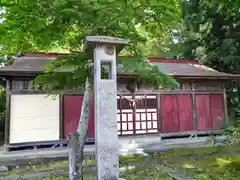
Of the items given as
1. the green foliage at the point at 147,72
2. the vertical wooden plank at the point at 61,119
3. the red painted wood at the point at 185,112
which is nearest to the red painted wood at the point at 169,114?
the red painted wood at the point at 185,112

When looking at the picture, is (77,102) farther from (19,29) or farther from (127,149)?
(19,29)

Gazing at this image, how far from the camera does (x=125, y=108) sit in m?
9.95

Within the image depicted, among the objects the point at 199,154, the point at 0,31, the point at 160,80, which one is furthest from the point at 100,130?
the point at 199,154

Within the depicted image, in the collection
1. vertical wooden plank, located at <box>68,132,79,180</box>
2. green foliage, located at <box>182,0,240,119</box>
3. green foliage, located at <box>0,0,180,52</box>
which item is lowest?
vertical wooden plank, located at <box>68,132,79,180</box>

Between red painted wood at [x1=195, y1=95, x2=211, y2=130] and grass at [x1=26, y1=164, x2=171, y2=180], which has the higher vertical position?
red painted wood at [x1=195, y1=95, x2=211, y2=130]

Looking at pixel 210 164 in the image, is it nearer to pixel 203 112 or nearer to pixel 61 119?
pixel 203 112

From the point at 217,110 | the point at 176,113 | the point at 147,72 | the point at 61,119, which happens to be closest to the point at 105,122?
the point at 147,72

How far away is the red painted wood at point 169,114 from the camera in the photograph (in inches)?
403

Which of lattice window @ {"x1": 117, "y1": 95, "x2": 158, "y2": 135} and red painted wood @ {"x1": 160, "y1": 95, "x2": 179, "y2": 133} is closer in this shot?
lattice window @ {"x1": 117, "y1": 95, "x2": 158, "y2": 135}

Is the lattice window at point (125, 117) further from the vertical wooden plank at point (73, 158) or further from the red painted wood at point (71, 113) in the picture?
the vertical wooden plank at point (73, 158)

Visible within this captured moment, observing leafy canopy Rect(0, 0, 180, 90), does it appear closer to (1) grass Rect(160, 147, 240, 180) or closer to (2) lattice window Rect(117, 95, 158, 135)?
(1) grass Rect(160, 147, 240, 180)

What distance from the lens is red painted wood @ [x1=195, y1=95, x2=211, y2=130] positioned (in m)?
10.7

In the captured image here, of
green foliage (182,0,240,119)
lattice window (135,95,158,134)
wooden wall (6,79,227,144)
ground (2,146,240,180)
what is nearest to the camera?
ground (2,146,240,180)

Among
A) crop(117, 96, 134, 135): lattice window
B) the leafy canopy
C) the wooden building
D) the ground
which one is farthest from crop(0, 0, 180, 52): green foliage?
crop(117, 96, 134, 135): lattice window
